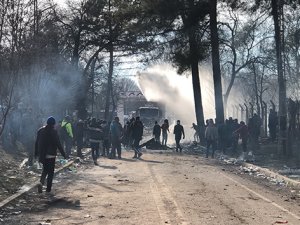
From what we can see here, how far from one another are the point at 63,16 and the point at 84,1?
6.33 ft

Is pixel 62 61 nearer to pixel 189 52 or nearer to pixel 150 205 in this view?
pixel 189 52

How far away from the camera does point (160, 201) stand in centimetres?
1105

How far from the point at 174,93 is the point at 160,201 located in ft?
179

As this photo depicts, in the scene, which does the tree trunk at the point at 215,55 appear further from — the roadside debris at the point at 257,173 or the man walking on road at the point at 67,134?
the roadside debris at the point at 257,173

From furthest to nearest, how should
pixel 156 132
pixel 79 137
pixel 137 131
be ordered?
pixel 156 132
pixel 137 131
pixel 79 137

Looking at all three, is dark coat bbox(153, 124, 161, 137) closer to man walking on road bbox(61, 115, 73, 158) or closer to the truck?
man walking on road bbox(61, 115, 73, 158)

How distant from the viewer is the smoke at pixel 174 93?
61719 mm

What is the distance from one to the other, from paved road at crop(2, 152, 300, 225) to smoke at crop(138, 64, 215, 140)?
143 ft

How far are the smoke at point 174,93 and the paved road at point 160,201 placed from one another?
143ft

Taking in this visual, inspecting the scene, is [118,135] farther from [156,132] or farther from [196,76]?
[196,76]

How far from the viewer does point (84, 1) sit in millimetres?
36094

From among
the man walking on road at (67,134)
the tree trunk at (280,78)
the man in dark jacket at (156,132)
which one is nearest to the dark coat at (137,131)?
the man walking on road at (67,134)

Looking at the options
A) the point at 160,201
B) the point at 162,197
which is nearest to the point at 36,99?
the point at 162,197

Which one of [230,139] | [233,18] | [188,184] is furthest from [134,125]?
[233,18]
